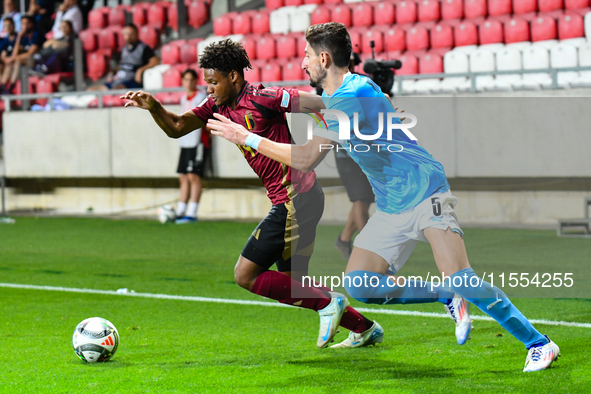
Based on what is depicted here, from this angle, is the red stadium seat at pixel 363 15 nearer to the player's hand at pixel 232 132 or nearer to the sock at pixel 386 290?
the sock at pixel 386 290

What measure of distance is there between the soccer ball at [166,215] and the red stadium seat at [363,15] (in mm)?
5279

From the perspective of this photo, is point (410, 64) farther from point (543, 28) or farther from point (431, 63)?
point (543, 28)

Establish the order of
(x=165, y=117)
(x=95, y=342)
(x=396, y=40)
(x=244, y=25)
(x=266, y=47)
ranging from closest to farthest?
1. (x=95, y=342)
2. (x=165, y=117)
3. (x=396, y=40)
4. (x=266, y=47)
5. (x=244, y=25)

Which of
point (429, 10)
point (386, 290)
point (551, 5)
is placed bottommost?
point (386, 290)

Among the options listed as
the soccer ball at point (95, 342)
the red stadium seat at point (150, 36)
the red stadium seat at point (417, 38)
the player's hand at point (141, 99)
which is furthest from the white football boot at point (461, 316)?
the red stadium seat at point (150, 36)

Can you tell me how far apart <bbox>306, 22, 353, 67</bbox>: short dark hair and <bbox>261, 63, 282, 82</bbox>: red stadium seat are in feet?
35.0

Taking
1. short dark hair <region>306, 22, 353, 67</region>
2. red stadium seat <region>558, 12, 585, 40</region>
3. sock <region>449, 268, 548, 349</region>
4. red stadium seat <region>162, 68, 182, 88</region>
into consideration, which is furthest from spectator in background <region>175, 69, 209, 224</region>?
sock <region>449, 268, 548, 349</region>

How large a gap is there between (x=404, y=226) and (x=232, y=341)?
1469mm

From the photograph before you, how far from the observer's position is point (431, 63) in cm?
1322

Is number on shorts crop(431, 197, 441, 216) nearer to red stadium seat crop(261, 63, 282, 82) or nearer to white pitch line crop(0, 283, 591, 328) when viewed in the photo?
white pitch line crop(0, 283, 591, 328)

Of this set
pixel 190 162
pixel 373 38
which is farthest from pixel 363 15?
pixel 190 162

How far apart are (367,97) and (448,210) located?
0.66 meters

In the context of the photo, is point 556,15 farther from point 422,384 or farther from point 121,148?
point 422,384

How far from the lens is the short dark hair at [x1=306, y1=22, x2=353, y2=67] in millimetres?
3922
